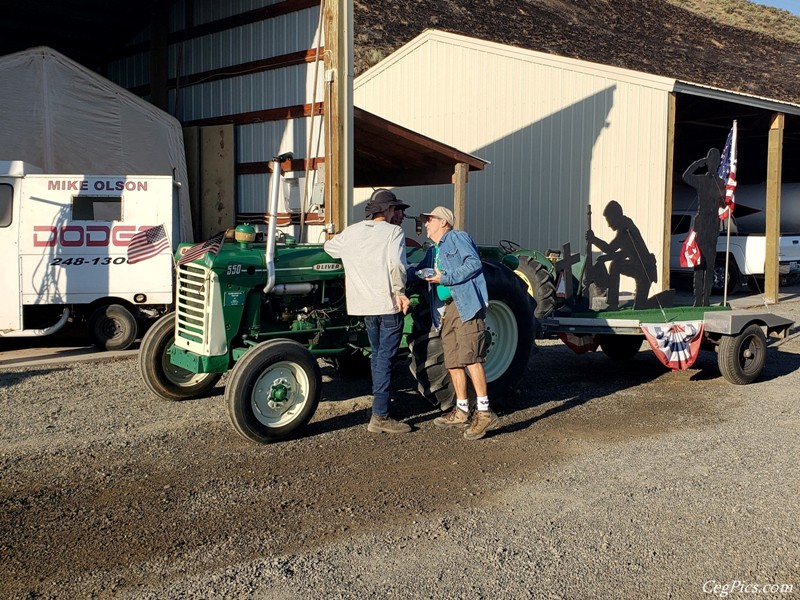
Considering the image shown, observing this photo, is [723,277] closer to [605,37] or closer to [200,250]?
[200,250]

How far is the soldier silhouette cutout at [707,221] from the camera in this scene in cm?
977

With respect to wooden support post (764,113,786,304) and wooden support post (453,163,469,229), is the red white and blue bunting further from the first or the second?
wooden support post (764,113,786,304)

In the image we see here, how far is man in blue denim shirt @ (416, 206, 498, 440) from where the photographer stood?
248 inches

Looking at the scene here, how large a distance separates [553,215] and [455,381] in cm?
1095

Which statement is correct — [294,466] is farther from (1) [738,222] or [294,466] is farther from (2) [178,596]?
(1) [738,222]

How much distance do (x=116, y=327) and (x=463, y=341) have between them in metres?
5.43

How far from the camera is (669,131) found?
592 inches

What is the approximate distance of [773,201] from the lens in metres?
16.5

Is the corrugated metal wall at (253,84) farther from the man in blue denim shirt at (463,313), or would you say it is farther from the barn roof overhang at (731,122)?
the barn roof overhang at (731,122)

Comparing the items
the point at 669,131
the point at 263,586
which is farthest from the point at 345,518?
the point at 669,131

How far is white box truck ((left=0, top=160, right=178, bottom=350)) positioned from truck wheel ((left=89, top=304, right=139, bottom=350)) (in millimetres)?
12

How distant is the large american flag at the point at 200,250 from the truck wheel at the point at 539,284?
18.5ft

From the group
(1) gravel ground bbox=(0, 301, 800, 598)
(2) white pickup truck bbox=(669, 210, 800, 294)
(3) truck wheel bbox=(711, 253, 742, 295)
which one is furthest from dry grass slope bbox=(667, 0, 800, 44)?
(1) gravel ground bbox=(0, 301, 800, 598)

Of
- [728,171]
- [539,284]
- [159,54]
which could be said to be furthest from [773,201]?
[159,54]
